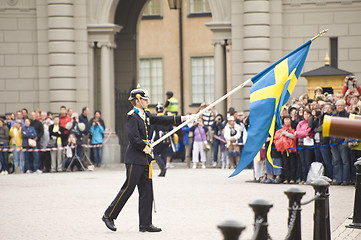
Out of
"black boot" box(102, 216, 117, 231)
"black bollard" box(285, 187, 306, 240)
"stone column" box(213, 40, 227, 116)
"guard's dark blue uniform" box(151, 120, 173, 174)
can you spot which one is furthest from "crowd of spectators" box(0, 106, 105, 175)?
"black bollard" box(285, 187, 306, 240)

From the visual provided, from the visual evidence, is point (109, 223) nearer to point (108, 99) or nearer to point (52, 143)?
point (52, 143)

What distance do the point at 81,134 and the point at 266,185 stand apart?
8158 millimetres

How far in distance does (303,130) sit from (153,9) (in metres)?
26.3

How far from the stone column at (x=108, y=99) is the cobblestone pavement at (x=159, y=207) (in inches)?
202

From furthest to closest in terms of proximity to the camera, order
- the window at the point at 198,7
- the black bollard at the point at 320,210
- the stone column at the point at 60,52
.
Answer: the window at the point at 198,7 → the stone column at the point at 60,52 → the black bollard at the point at 320,210

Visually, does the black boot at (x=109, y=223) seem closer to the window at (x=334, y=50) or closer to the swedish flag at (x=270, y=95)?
the swedish flag at (x=270, y=95)

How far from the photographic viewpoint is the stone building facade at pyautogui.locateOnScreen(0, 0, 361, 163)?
2522cm

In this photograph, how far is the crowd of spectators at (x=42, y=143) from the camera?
23.9 m

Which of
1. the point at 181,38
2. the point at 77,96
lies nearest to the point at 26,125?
the point at 77,96

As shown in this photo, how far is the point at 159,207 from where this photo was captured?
13766 millimetres

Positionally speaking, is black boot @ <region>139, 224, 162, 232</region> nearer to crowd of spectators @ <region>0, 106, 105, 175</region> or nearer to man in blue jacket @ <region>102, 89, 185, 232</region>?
man in blue jacket @ <region>102, 89, 185, 232</region>

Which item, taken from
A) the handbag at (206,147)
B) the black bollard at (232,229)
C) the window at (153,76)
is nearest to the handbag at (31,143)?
the handbag at (206,147)

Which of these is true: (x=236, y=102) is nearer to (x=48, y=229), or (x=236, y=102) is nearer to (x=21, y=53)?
(x=21, y=53)

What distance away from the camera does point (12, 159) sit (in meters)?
24.3
